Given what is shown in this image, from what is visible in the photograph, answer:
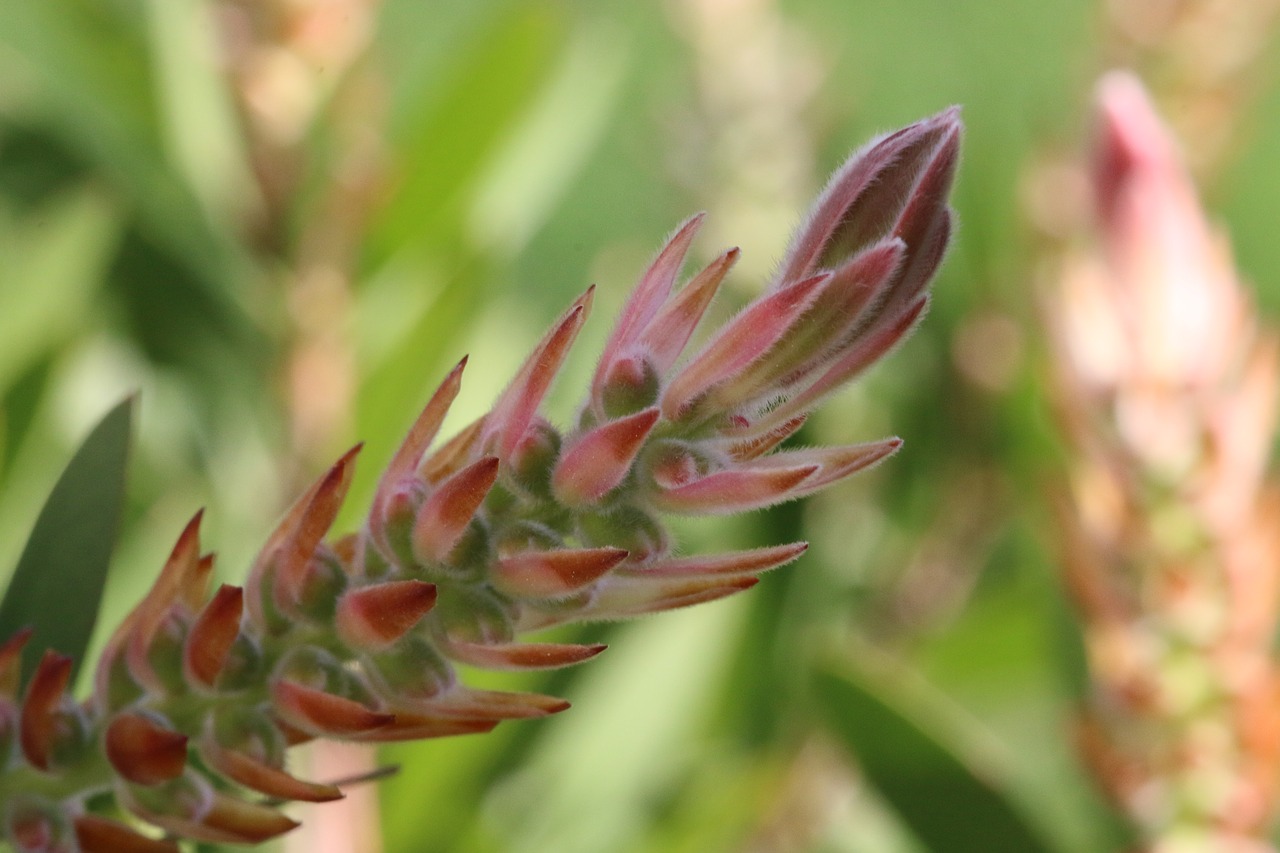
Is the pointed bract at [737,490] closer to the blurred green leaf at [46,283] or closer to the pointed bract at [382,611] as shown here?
the pointed bract at [382,611]

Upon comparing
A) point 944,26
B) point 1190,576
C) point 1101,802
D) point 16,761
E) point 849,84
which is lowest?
point 16,761

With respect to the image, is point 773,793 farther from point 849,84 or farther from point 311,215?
point 849,84

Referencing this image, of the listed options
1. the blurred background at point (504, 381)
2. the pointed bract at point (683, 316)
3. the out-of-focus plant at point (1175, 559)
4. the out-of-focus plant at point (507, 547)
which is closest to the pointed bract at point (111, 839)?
the out-of-focus plant at point (507, 547)

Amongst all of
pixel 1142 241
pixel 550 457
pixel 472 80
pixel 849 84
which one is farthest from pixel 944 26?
pixel 550 457

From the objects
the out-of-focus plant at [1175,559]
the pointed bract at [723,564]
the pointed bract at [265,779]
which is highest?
the out-of-focus plant at [1175,559]

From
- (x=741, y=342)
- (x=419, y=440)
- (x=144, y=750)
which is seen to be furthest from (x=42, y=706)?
(x=741, y=342)

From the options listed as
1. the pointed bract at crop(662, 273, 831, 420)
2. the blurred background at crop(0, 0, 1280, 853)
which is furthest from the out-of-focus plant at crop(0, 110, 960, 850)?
the blurred background at crop(0, 0, 1280, 853)
